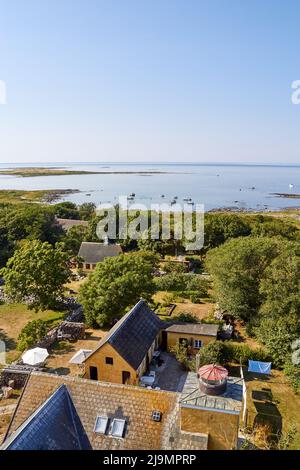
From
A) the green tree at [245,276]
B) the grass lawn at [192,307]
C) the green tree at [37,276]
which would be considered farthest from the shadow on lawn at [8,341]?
the green tree at [245,276]

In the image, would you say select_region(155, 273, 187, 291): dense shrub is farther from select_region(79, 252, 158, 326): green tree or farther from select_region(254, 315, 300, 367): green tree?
select_region(254, 315, 300, 367): green tree

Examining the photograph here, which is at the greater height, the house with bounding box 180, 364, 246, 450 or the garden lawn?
the house with bounding box 180, 364, 246, 450

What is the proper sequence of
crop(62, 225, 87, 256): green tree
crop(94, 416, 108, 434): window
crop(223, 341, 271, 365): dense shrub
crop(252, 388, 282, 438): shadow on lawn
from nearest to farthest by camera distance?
1. crop(94, 416, 108, 434): window
2. crop(252, 388, 282, 438): shadow on lawn
3. crop(223, 341, 271, 365): dense shrub
4. crop(62, 225, 87, 256): green tree

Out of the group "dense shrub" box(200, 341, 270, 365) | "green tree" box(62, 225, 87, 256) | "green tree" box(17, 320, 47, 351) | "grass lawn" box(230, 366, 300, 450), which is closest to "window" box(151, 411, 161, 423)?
"grass lawn" box(230, 366, 300, 450)

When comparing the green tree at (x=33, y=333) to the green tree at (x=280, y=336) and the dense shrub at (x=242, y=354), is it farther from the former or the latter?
the green tree at (x=280, y=336)

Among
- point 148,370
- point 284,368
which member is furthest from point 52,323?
point 284,368

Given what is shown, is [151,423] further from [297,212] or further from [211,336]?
[297,212]
